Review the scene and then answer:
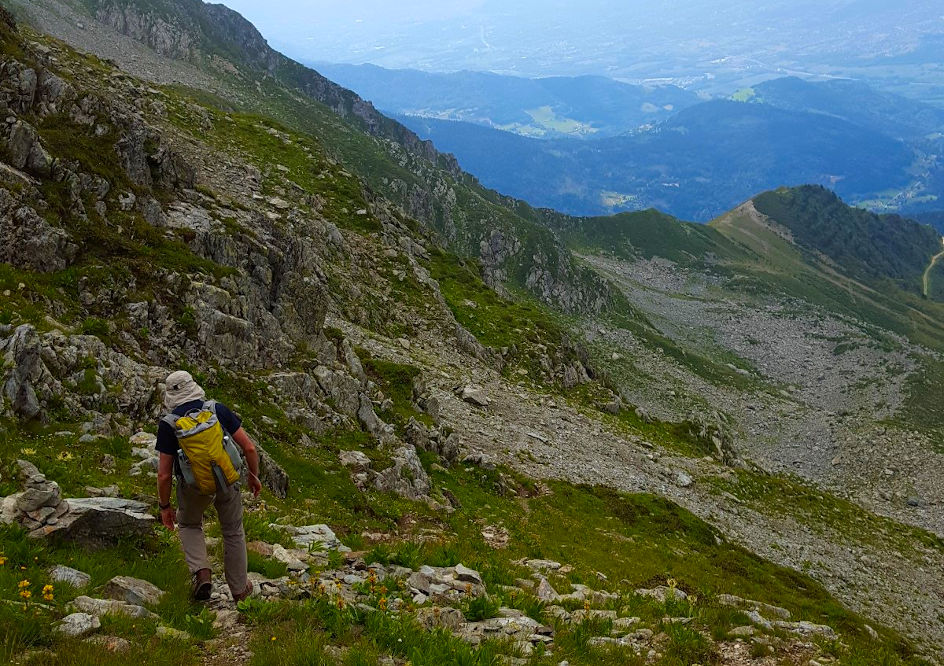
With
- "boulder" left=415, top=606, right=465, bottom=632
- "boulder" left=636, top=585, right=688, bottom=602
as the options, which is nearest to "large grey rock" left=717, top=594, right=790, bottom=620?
"boulder" left=636, top=585, right=688, bottom=602

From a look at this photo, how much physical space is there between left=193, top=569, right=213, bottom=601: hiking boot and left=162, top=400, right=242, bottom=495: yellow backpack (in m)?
1.23

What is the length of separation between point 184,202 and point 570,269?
103 metres

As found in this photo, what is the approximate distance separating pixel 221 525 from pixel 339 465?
13.2 meters

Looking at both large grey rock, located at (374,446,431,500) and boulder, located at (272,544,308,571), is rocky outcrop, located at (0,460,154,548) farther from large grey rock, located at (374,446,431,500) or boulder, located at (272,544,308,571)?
→ large grey rock, located at (374,446,431,500)

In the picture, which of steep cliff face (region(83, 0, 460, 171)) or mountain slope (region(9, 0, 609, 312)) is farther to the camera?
steep cliff face (region(83, 0, 460, 171))

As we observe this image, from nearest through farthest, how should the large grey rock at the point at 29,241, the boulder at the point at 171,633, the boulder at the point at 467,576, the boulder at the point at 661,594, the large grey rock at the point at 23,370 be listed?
the boulder at the point at 171,633 → the boulder at the point at 467,576 → the large grey rock at the point at 23,370 → the boulder at the point at 661,594 → the large grey rock at the point at 29,241

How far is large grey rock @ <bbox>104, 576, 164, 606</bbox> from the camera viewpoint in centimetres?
809

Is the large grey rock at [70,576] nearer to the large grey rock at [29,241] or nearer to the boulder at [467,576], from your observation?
the boulder at [467,576]

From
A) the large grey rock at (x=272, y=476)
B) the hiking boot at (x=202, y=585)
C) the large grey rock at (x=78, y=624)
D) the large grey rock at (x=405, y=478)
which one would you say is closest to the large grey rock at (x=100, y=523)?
the hiking boot at (x=202, y=585)

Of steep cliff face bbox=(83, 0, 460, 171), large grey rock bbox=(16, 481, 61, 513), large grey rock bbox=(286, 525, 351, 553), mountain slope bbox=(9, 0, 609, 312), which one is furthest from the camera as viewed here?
steep cliff face bbox=(83, 0, 460, 171)

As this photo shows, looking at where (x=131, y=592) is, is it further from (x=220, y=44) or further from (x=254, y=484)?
(x=220, y=44)

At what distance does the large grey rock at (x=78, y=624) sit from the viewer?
681 centimetres

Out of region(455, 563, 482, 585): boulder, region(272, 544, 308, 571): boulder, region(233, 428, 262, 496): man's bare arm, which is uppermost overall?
region(233, 428, 262, 496): man's bare arm

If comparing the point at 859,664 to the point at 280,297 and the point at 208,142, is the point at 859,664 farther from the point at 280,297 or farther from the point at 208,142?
the point at 208,142
